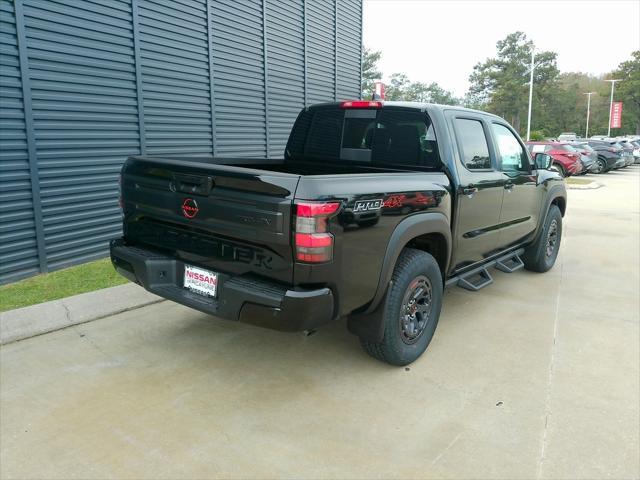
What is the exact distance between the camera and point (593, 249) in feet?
25.1

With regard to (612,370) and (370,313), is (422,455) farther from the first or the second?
(612,370)

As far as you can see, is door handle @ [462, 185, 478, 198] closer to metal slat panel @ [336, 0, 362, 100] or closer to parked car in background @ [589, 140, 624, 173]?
metal slat panel @ [336, 0, 362, 100]

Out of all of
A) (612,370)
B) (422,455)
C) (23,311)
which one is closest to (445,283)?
(612,370)

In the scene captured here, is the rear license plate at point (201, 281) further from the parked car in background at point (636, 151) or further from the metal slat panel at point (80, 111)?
the parked car in background at point (636, 151)

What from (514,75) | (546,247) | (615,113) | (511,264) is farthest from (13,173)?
(514,75)

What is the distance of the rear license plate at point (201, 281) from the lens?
304cm

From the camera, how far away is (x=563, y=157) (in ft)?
64.9

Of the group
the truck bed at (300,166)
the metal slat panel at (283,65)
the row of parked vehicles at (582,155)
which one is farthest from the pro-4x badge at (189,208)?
the row of parked vehicles at (582,155)

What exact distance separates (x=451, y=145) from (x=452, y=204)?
0.46 metres

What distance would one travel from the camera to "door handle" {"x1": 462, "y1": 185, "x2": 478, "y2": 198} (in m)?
3.96

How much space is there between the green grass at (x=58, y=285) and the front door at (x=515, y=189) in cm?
391

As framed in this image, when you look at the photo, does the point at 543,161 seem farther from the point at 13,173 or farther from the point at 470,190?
the point at 13,173

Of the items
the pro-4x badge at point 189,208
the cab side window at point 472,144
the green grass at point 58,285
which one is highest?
the cab side window at point 472,144

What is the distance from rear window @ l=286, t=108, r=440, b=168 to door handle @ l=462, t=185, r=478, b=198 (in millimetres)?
350
